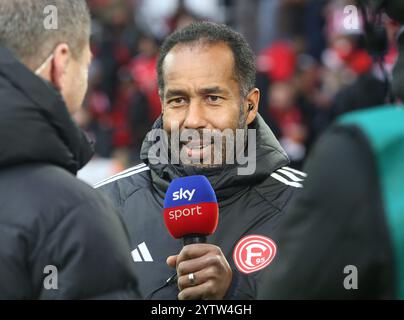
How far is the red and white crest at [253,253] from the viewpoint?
11.5 ft

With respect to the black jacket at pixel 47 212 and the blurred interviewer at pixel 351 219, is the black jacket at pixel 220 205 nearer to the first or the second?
the black jacket at pixel 47 212

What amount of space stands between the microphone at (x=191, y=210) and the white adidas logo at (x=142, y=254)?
1.28 feet

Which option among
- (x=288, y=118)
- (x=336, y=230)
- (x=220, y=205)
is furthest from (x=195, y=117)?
(x=288, y=118)

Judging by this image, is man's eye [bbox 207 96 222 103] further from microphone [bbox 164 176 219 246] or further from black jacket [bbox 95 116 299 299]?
microphone [bbox 164 176 219 246]

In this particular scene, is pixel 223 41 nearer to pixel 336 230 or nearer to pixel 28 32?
pixel 28 32

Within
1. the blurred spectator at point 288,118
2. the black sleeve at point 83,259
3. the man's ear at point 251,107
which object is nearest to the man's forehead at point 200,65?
the man's ear at point 251,107

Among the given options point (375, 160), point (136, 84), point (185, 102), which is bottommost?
point (375, 160)

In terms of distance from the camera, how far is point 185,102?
3854 mm

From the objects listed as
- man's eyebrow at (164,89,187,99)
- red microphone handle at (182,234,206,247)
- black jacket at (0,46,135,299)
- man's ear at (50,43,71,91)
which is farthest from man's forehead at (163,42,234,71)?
black jacket at (0,46,135,299)

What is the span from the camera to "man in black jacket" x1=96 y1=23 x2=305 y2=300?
355 centimetres

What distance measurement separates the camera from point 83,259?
7.52 feet

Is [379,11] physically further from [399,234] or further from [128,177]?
[128,177]
